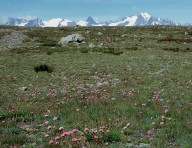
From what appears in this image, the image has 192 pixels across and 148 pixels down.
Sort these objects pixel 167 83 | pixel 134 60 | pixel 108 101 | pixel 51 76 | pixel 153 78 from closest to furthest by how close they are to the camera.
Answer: pixel 108 101 → pixel 167 83 → pixel 153 78 → pixel 51 76 → pixel 134 60

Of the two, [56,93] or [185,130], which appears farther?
[56,93]

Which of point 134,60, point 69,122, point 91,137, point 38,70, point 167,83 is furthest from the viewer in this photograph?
point 134,60

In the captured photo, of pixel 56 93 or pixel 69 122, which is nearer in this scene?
pixel 69 122

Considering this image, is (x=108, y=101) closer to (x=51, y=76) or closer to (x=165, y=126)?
(x=165, y=126)

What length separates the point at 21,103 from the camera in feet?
50.8

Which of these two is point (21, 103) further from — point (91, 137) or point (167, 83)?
point (167, 83)

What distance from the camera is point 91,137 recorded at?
9.89 m

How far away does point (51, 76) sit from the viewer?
24.4 meters

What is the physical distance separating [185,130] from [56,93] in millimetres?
8601

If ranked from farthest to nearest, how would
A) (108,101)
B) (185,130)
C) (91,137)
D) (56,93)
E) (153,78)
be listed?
1. (153,78)
2. (56,93)
3. (108,101)
4. (185,130)
5. (91,137)

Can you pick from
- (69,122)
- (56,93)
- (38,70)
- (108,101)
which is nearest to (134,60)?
(38,70)

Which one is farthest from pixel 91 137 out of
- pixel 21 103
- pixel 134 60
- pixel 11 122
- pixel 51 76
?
pixel 134 60

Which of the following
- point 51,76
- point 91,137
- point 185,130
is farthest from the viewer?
point 51,76

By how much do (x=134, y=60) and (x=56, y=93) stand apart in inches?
642
